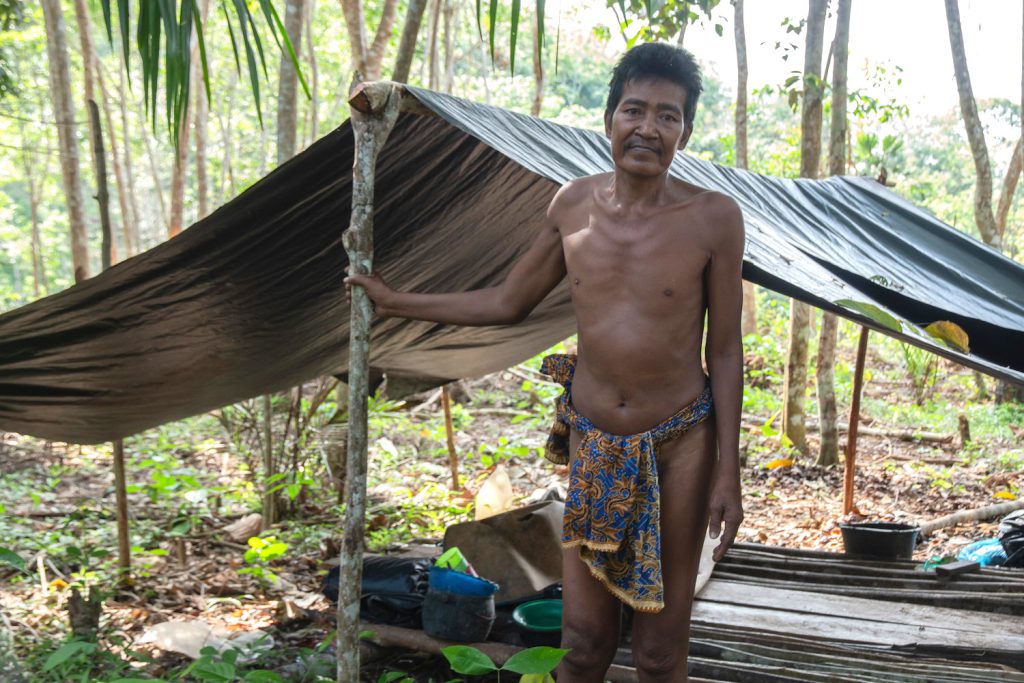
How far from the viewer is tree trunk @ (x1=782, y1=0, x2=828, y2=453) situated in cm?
630

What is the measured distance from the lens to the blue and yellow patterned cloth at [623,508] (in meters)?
1.90

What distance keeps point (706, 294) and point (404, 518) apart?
3.75 metres

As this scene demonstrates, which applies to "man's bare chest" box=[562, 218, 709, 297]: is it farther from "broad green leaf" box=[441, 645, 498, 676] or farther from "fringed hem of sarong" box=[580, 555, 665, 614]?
"broad green leaf" box=[441, 645, 498, 676]

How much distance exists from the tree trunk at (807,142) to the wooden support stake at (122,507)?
14.9ft

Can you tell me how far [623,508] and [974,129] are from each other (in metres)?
6.52

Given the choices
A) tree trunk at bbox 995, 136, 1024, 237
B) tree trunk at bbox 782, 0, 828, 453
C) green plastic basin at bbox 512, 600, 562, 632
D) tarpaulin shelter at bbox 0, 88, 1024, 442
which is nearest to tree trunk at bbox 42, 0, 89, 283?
tarpaulin shelter at bbox 0, 88, 1024, 442

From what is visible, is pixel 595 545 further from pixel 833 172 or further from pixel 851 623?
pixel 833 172

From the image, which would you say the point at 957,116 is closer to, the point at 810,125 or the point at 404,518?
the point at 810,125

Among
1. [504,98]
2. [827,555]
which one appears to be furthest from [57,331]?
[504,98]

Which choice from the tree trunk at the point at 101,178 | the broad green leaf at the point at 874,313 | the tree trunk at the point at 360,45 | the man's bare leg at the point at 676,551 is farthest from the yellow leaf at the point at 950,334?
the tree trunk at the point at 360,45

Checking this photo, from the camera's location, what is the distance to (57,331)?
2605 mm

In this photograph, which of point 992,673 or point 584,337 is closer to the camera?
point 584,337

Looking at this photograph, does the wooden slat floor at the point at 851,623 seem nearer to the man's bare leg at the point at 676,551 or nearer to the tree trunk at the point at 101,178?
the man's bare leg at the point at 676,551

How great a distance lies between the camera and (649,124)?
6.24 ft
